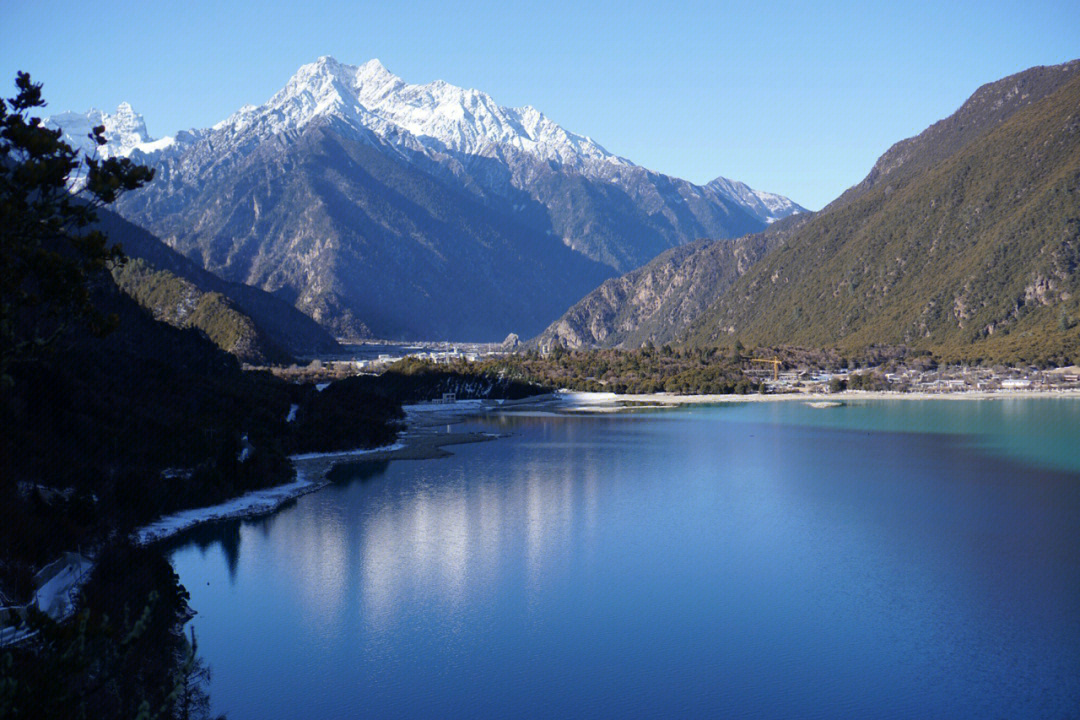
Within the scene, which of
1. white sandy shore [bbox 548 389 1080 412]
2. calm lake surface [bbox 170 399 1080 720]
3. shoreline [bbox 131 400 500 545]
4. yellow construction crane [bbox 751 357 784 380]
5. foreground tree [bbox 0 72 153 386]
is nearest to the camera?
foreground tree [bbox 0 72 153 386]

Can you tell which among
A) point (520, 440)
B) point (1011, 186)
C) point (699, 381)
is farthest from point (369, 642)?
point (1011, 186)

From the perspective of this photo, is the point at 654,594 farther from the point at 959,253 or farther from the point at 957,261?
the point at 959,253

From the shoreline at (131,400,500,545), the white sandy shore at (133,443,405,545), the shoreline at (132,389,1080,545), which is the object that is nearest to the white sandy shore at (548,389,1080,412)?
the shoreline at (132,389,1080,545)

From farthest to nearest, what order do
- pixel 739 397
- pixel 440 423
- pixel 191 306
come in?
1. pixel 191 306
2. pixel 739 397
3. pixel 440 423

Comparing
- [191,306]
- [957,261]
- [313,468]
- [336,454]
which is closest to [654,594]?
[313,468]

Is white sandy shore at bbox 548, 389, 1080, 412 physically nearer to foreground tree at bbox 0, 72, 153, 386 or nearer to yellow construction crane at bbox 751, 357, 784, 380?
yellow construction crane at bbox 751, 357, 784, 380

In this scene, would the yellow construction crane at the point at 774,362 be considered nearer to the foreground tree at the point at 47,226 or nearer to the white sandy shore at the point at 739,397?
the white sandy shore at the point at 739,397
